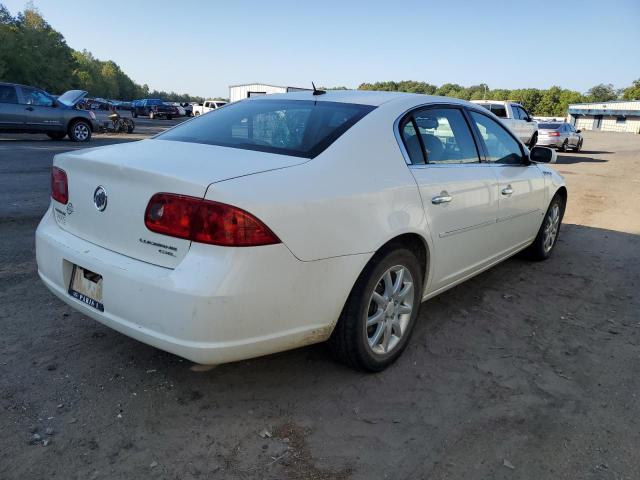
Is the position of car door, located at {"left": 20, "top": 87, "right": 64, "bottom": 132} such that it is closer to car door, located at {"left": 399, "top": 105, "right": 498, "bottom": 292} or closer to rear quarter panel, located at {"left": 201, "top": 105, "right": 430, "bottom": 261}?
car door, located at {"left": 399, "top": 105, "right": 498, "bottom": 292}

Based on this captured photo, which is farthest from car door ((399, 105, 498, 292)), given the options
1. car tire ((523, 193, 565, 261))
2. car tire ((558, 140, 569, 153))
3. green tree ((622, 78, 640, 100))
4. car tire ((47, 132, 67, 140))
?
green tree ((622, 78, 640, 100))

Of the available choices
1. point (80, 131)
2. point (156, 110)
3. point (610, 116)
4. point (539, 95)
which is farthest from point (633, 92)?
point (80, 131)

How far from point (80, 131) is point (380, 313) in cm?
1670

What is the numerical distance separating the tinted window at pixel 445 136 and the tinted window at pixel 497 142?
9.8 inches

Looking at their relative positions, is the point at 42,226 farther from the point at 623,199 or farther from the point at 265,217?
the point at 623,199

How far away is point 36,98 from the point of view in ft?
52.0

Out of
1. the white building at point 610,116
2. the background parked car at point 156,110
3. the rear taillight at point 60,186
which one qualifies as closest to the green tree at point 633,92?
the white building at point 610,116

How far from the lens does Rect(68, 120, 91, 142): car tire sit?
16594mm

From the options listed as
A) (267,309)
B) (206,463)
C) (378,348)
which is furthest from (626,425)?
(206,463)

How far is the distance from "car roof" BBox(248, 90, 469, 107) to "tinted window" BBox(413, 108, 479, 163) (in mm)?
111

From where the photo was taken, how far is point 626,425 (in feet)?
8.51

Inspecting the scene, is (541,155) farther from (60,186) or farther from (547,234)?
(60,186)

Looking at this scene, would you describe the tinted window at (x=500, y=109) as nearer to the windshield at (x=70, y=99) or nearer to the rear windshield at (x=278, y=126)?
the windshield at (x=70, y=99)

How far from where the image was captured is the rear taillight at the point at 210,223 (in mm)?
2170
